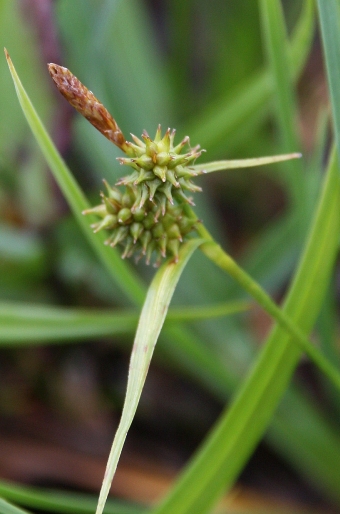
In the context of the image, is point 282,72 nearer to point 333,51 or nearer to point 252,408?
point 333,51

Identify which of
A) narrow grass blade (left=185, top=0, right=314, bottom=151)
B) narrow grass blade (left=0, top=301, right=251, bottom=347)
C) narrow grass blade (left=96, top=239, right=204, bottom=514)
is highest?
narrow grass blade (left=185, top=0, right=314, bottom=151)

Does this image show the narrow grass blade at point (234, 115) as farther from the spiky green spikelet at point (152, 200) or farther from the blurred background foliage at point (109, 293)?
the spiky green spikelet at point (152, 200)

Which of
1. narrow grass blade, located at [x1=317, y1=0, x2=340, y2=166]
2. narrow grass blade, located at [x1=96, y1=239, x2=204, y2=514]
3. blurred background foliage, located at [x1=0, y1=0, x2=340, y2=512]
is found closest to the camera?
narrow grass blade, located at [x1=96, y1=239, x2=204, y2=514]

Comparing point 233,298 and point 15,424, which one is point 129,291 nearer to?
point 233,298

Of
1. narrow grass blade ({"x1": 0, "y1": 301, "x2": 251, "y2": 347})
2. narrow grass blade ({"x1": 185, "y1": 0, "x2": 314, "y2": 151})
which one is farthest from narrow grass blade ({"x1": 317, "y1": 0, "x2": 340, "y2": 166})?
narrow grass blade ({"x1": 185, "y1": 0, "x2": 314, "y2": 151})

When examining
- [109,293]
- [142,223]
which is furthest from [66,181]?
[109,293]

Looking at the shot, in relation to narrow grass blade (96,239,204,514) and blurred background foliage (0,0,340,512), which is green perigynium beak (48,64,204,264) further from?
blurred background foliage (0,0,340,512)

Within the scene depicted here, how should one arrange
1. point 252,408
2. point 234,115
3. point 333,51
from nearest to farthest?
point 333,51, point 252,408, point 234,115
